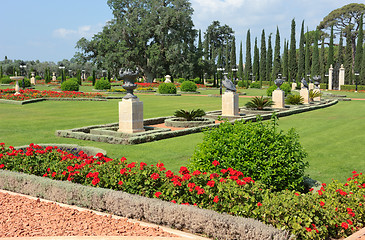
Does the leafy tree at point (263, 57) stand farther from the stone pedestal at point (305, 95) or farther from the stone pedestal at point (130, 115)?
the stone pedestal at point (130, 115)

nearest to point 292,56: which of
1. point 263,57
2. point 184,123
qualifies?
point 263,57

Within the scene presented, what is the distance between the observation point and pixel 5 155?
7176mm

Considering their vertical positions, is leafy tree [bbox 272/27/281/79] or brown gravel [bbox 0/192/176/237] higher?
leafy tree [bbox 272/27/281/79]

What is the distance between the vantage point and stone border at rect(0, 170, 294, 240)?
395 centimetres

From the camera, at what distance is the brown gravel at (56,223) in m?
4.36

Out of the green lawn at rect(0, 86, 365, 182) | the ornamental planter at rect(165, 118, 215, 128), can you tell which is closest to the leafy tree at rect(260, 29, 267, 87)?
the green lawn at rect(0, 86, 365, 182)

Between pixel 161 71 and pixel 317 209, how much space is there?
48.8 m

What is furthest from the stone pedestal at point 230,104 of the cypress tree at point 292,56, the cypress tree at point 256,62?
the cypress tree at point 256,62

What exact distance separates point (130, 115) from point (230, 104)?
6276 millimetres

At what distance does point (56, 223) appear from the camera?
15.4 ft

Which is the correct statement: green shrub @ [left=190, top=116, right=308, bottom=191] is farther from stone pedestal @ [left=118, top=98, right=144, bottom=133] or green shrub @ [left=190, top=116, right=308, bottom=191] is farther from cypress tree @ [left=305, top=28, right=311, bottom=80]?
cypress tree @ [left=305, top=28, right=311, bottom=80]

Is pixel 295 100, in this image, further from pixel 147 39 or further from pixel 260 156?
pixel 147 39

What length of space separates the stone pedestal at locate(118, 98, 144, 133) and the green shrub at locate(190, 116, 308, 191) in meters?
6.61

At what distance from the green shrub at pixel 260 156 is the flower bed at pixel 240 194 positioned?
276 millimetres
